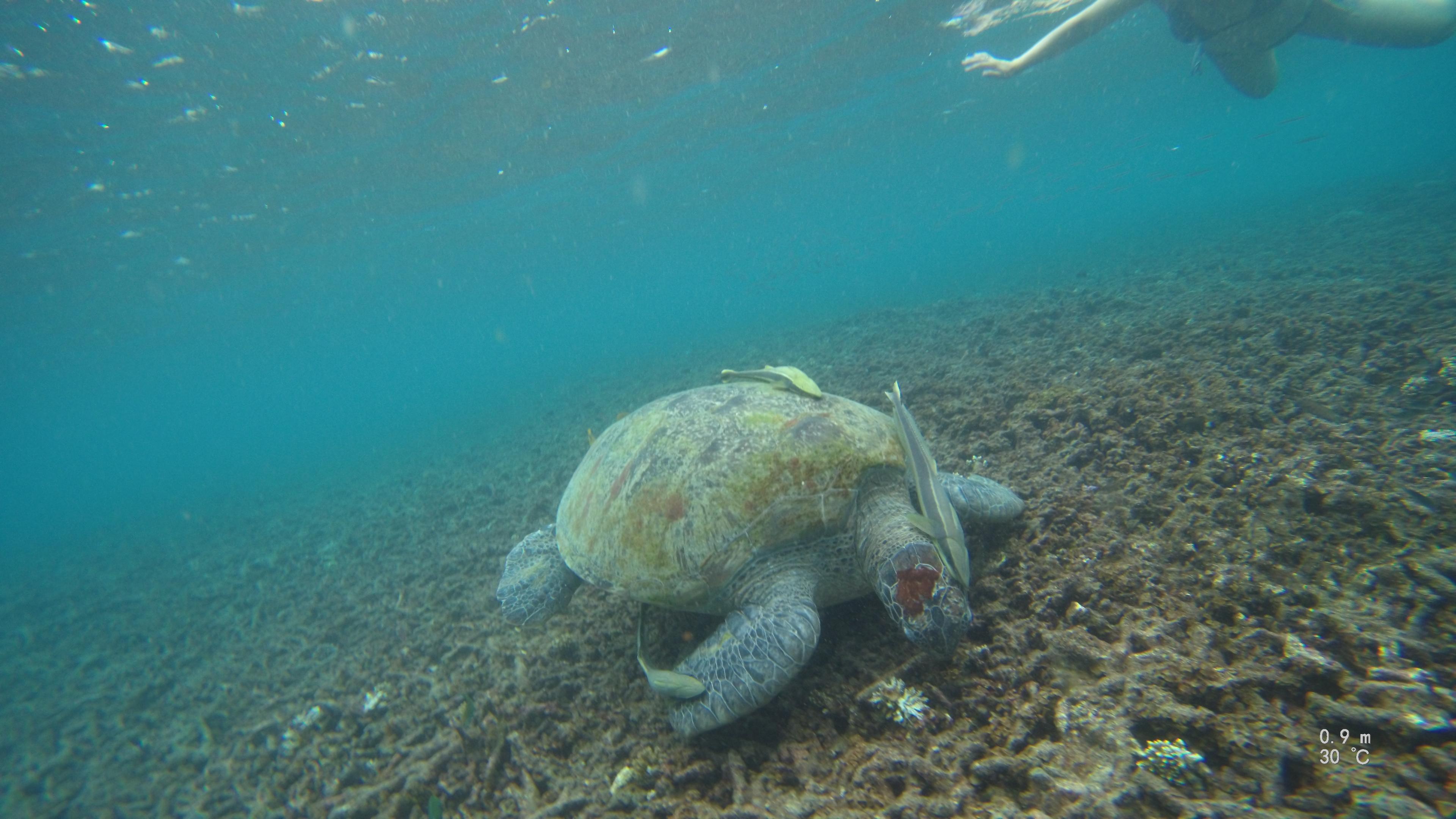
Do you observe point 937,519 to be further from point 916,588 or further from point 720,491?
point 720,491

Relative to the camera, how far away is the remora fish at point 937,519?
2.26 meters

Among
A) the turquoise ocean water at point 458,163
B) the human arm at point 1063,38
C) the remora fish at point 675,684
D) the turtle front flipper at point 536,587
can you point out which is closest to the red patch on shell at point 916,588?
the remora fish at point 675,684

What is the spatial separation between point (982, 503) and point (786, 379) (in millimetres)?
1420

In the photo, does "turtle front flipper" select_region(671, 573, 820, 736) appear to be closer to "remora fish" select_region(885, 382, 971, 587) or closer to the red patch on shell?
the red patch on shell

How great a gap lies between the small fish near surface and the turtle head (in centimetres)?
126

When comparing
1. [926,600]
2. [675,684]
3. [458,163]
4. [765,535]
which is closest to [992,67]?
[765,535]

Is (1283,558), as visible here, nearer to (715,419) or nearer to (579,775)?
(715,419)

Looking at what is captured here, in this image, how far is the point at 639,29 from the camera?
13820 millimetres

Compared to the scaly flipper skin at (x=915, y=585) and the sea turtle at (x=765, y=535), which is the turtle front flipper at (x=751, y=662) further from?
the scaly flipper skin at (x=915, y=585)

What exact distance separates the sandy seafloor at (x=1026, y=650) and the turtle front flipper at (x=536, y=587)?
0.82 feet

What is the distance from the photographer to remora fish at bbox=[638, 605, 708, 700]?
242 cm

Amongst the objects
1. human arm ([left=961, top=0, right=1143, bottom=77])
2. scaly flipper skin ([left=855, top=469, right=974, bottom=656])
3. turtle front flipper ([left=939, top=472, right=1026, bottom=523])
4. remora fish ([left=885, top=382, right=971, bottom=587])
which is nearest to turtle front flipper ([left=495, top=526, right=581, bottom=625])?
scaly flipper skin ([left=855, top=469, right=974, bottom=656])

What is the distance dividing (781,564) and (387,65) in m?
16.5

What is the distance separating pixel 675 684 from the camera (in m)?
2.46
